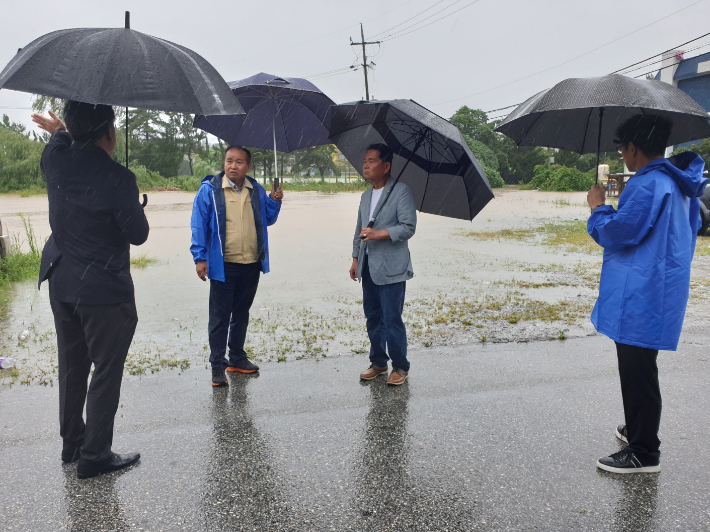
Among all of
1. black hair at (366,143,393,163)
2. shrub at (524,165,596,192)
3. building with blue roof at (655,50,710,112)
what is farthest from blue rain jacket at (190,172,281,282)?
shrub at (524,165,596,192)

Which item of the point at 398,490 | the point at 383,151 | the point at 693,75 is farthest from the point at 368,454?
the point at 693,75

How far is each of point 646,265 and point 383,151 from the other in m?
2.22

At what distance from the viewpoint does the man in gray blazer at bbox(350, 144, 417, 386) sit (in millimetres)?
4672

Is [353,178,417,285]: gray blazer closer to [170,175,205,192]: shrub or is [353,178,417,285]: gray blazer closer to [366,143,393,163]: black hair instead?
[366,143,393,163]: black hair

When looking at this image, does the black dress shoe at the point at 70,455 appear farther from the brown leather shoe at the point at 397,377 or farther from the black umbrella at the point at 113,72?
the brown leather shoe at the point at 397,377

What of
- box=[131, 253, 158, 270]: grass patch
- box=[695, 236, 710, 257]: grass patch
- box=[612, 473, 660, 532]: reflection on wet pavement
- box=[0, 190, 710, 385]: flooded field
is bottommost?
box=[612, 473, 660, 532]: reflection on wet pavement

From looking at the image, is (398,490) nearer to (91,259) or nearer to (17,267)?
(91,259)

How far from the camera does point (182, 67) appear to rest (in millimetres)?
3090

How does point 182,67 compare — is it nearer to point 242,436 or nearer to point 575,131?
point 242,436

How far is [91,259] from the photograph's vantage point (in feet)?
10.4

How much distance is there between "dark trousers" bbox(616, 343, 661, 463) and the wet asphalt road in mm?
184

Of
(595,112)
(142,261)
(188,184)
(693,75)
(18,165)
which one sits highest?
(693,75)

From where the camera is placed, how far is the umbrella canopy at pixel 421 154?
4621mm

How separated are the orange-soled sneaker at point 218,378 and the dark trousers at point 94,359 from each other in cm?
138
